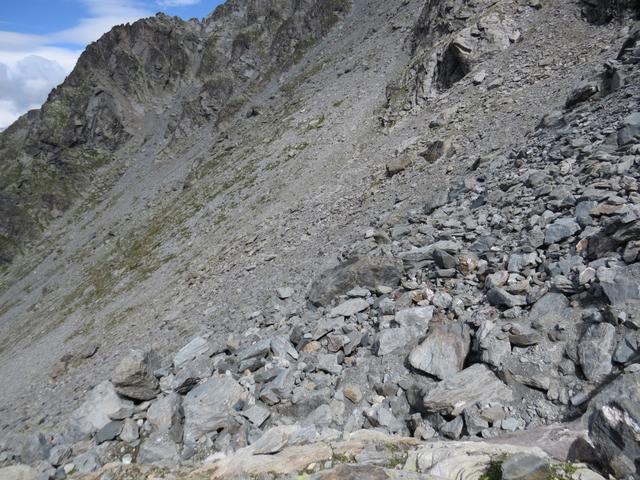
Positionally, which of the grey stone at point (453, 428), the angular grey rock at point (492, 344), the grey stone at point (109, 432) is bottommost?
the grey stone at point (453, 428)

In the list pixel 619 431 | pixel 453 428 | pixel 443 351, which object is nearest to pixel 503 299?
pixel 443 351

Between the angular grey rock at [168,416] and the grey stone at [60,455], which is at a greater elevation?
the grey stone at [60,455]

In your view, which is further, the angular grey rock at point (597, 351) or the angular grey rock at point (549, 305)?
the angular grey rock at point (549, 305)

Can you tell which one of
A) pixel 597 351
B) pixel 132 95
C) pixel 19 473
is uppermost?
pixel 132 95

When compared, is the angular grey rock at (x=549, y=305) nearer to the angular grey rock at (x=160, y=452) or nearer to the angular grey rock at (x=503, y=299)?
the angular grey rock at (x=503, y=299)

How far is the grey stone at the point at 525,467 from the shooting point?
16.7 feet

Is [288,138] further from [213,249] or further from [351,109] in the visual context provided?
[213,249]

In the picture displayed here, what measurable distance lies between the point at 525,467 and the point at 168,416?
8.16 m

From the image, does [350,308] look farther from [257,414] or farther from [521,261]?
[521,261]

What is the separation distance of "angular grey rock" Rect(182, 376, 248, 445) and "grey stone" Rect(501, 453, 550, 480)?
6.09m

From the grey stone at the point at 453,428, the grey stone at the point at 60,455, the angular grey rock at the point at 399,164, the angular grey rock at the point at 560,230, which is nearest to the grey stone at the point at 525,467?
the grey stone at the point at 453,428

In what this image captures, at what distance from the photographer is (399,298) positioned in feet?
38.0

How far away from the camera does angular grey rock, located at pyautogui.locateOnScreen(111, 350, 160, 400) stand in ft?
38.1

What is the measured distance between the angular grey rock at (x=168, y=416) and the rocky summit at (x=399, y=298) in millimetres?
51
